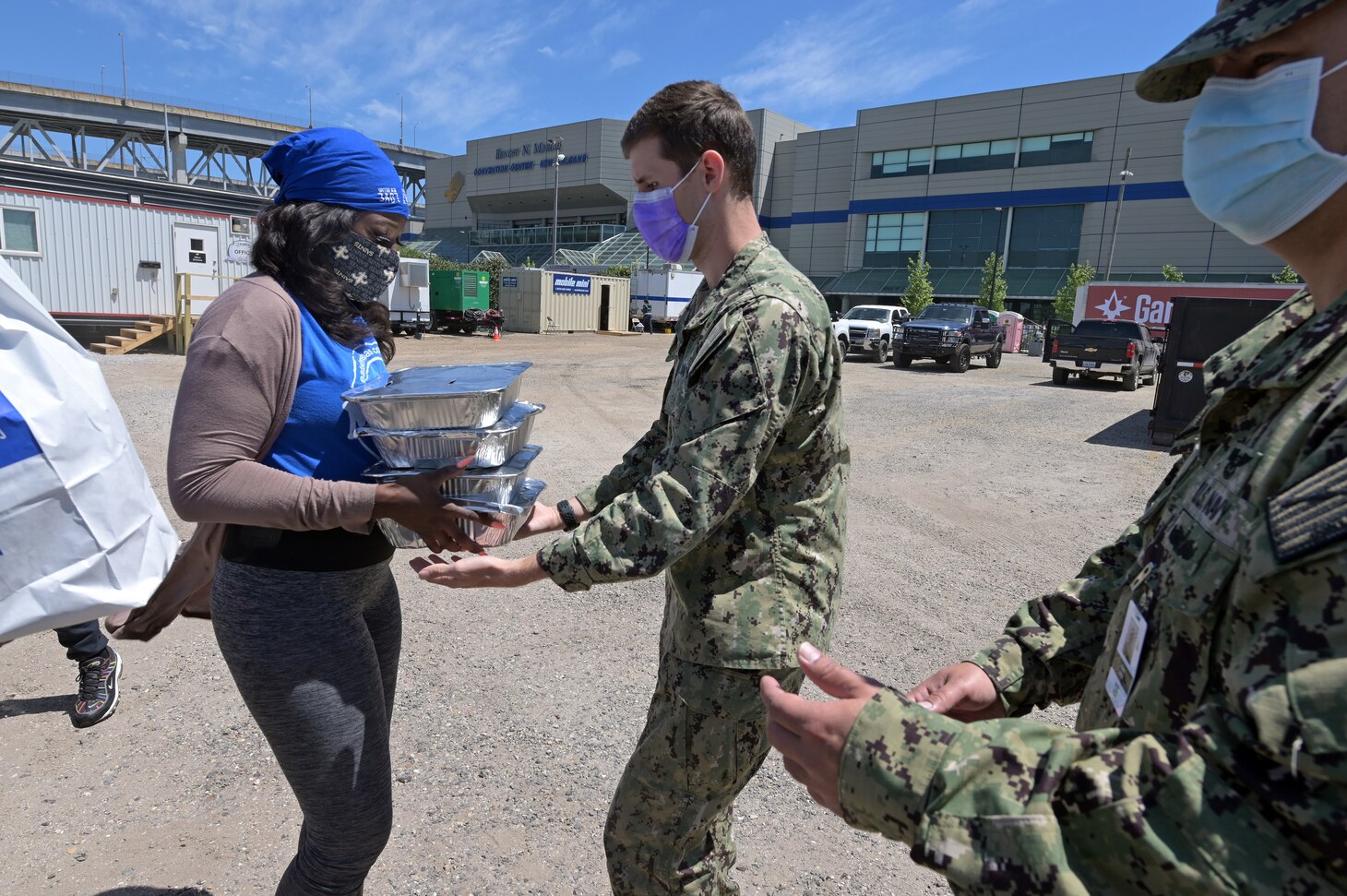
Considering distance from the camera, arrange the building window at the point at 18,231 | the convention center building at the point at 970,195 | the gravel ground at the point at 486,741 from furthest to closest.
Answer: the convention center building at the point at 970,195 < the building window at the point at 18,231 < the gravel ground at the point at 486,741

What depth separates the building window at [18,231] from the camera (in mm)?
16156

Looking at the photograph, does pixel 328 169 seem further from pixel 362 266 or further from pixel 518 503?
pixel 518 503

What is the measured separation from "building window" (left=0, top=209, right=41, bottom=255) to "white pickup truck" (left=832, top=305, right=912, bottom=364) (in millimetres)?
20695

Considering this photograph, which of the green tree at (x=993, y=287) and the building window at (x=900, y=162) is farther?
the building window at (x=900, y=162)

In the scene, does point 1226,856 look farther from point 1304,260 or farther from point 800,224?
point 800,224

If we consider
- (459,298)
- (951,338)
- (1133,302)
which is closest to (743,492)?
(951,338)

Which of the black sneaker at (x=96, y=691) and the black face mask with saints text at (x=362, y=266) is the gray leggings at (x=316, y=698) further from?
the black sneaker at (x=96, y=691)

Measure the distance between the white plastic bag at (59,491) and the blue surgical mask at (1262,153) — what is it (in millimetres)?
2578

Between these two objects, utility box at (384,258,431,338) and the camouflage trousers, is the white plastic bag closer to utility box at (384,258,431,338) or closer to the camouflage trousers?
the camouflage trousers

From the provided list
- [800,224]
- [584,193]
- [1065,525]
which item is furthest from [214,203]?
[1065,525]

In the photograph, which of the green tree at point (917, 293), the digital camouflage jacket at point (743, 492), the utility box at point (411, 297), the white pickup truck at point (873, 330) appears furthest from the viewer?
the green tree at point (917, 293)

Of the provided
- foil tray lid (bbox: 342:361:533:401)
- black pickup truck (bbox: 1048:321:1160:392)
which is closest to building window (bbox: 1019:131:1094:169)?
black pickup truck (bbox: 1048:321:1160:392)

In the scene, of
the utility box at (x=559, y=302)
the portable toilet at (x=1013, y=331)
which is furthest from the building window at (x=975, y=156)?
the utility box at (x=559, y=302)

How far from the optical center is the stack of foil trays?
1696mm
